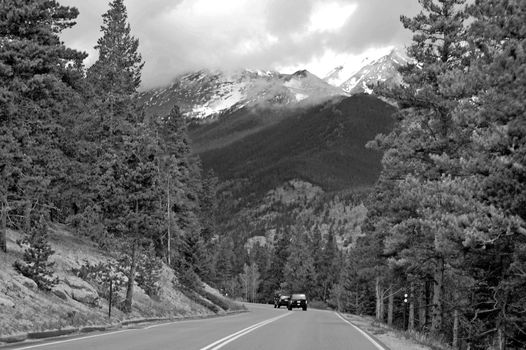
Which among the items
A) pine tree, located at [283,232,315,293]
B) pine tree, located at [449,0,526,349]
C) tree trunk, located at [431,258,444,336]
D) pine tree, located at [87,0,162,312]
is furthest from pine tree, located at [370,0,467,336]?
pine tree, located at [283,232,315,293]

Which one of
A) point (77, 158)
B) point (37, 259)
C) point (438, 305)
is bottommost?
point (438, 305)

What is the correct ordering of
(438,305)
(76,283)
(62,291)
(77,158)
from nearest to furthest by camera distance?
(438,305) < (62,291) < (76,283) < (77,158)

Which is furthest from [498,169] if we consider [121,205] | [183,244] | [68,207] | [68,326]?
[183,244]

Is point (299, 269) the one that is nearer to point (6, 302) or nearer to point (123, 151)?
point (123, 151)

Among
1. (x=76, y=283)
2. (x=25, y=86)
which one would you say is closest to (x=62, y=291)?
(x=76, y=283)

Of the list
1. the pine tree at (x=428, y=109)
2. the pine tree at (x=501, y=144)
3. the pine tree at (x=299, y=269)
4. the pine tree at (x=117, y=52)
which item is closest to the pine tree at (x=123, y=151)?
the pine tree at (x=117, y=52)

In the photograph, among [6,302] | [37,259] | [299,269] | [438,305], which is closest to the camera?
[6,302]

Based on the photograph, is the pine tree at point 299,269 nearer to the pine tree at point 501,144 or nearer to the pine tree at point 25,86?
the pine tree at point 25,86

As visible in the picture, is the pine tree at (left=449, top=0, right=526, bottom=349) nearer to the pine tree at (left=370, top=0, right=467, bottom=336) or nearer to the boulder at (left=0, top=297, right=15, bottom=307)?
the pine tree at (left=370, top=0, right=467, bottom=336)

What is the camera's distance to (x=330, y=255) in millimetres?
118625

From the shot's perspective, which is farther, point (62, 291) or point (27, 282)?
point (62, 291)

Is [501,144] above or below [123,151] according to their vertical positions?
below

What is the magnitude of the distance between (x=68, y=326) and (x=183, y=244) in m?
38.9

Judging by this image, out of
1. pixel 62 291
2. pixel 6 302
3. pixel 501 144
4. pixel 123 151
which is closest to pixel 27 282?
pixel 62 291
